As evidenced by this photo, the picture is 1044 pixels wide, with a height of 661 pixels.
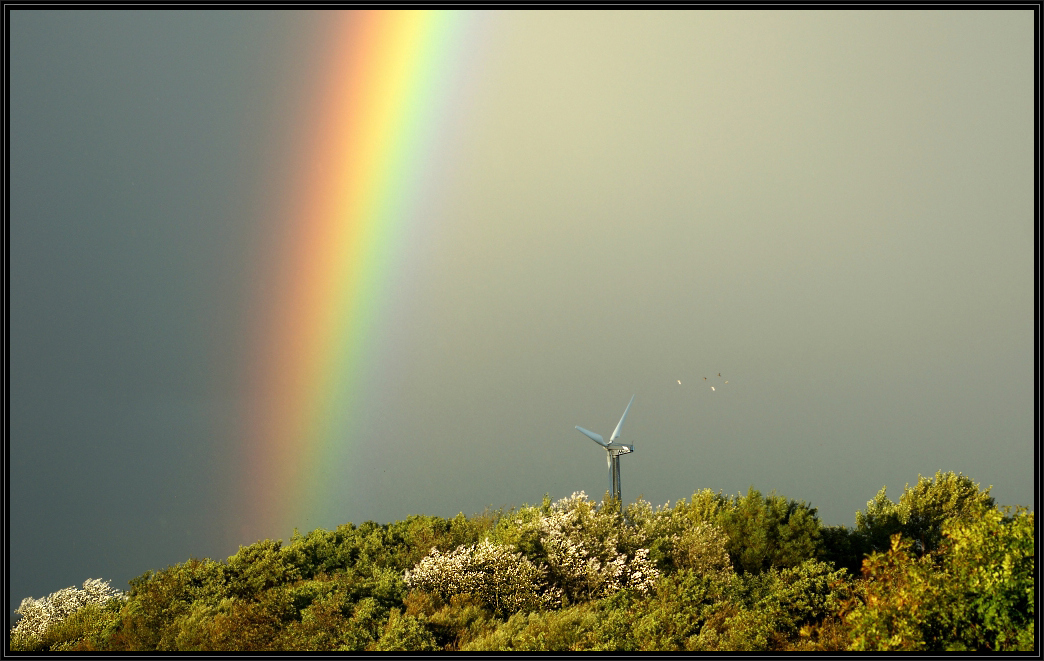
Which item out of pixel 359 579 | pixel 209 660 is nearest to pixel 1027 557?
pixel 209 660

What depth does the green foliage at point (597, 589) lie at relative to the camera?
2672 centimetres

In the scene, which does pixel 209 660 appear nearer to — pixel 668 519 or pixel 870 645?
pixel 870 645

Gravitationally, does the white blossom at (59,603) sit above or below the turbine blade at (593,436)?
below

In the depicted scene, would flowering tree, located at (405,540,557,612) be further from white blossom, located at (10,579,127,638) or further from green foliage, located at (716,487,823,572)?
white blossom, located at (10,579,127,638)

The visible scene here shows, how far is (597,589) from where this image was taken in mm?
44562

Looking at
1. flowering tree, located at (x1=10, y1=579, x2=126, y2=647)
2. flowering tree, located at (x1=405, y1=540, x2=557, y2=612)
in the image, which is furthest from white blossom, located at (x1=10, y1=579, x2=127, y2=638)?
flowering tree, located at (x1=405, y1=540, x2=557, y2=612)

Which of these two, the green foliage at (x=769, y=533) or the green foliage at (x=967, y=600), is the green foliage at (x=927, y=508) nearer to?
the green foliage at (x=769, y=533)

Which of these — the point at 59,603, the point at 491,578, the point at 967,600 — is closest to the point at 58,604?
the point at 59,603

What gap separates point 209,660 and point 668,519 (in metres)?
28.4

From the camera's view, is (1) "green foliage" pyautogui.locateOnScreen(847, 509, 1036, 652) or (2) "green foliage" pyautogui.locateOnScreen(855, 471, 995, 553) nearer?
(1) "green foliage" pyautogui.locateOnScreen(847, 509, 1036, 652)

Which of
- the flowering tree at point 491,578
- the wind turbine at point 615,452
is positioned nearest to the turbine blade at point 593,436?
the wind turbine at point 615,452

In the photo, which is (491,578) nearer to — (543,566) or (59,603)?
(543,566)

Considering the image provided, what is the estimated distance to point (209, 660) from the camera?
33.9 m

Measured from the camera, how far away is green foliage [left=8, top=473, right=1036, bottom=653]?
2672 centimetres
